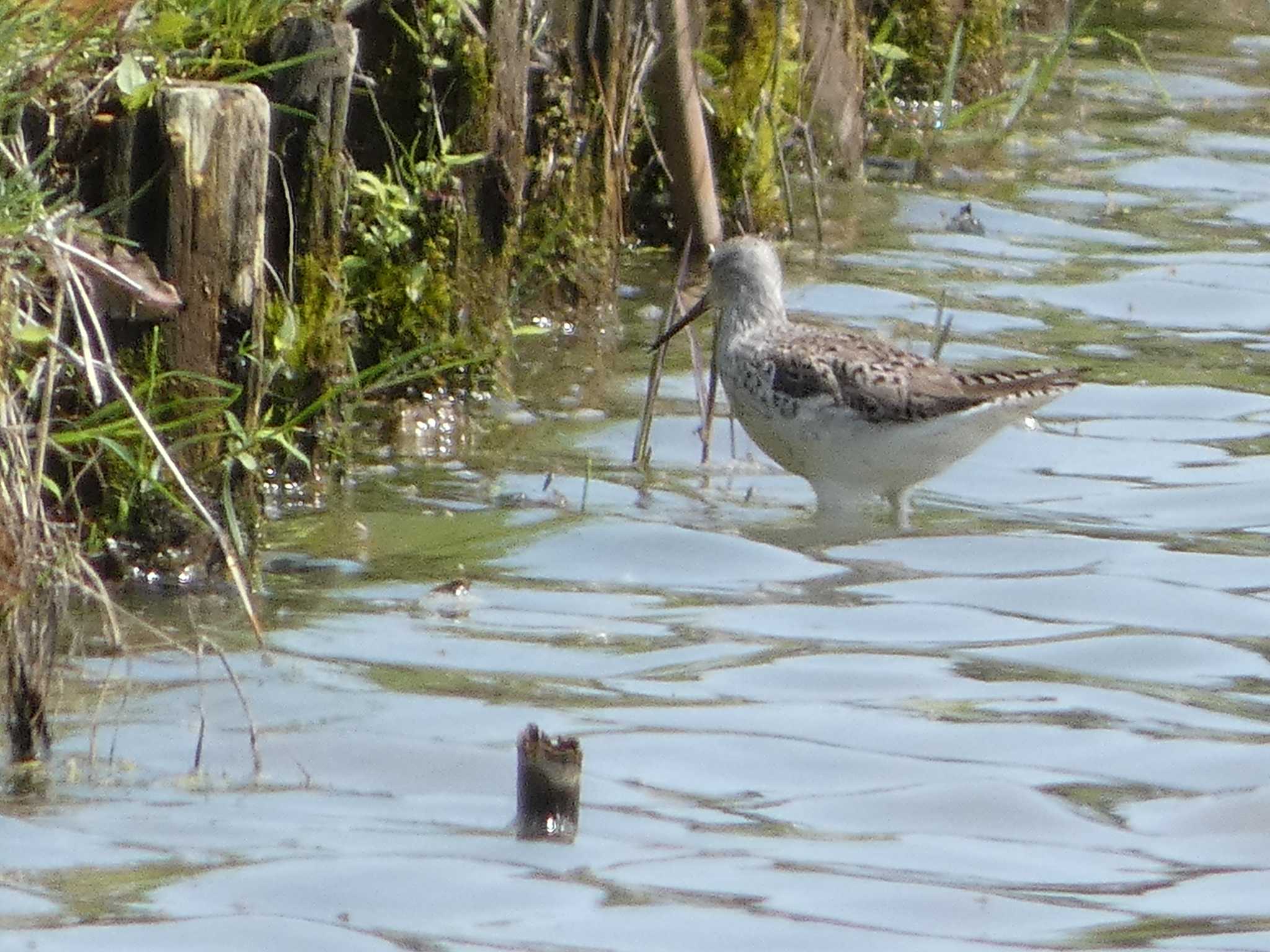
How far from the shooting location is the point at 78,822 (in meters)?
4.89

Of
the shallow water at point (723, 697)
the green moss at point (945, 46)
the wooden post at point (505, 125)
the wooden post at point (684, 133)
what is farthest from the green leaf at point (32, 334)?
the green moss at point (945, 46)

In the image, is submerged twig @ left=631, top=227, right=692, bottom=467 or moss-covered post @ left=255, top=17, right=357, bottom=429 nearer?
moss-covered post @ left=255, top=17, right=357, bottom=429

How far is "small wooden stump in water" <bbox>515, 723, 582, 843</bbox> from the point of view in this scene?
15.4ft

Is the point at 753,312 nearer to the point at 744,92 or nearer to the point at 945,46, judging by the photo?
the point at 744,92

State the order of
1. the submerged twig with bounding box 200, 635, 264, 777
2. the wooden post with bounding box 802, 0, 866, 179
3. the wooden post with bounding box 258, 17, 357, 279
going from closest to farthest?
the submerged twig with bounding box 200, 635, 264, 777 < the wooden post with bounding box 258, 17, 357, 279 < the wooden post with bounding box 802, 0, 866, 179

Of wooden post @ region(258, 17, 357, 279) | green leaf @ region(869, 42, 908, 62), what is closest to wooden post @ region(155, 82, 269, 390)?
wooden post @ region(258, 17, 357, 279)

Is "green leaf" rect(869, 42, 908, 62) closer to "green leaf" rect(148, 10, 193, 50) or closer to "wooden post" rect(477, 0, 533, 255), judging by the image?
"wooden post" rect(477, 0, 533, 255)

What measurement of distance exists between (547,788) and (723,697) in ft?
4.14

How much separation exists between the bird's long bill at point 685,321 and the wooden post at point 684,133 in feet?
3.53

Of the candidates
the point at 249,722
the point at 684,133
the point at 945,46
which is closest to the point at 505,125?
the point at 684,133

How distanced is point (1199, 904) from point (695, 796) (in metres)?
1.13

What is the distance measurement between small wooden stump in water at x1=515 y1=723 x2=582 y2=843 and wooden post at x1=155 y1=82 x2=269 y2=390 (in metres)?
2.29

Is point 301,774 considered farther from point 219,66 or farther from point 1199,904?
point 219,66

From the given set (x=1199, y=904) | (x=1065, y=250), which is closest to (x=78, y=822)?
(x=1199, y=904)
